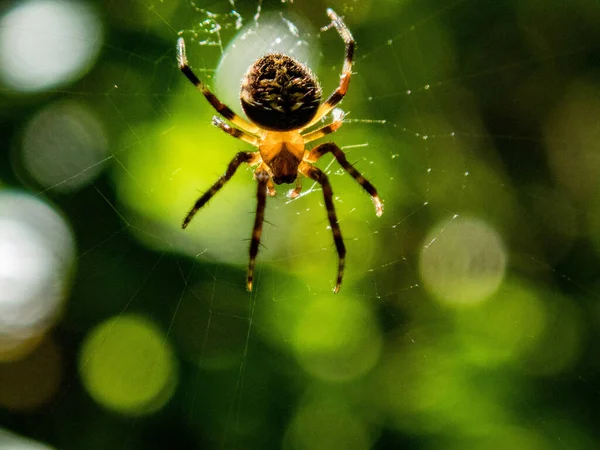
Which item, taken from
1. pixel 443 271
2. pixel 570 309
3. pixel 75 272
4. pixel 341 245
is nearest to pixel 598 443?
pixel 570 309

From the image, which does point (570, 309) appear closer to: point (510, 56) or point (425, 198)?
point (425, 198)

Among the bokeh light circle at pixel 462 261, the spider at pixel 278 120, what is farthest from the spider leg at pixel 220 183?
the bokeh light circle at pixel 462 261

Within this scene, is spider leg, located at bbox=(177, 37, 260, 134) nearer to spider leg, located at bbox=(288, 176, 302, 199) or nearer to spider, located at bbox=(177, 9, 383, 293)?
spider, located at bbox=(177, 9, 383, 293)

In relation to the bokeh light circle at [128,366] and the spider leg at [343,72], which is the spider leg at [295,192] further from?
the bokeh light circle at [128,366]

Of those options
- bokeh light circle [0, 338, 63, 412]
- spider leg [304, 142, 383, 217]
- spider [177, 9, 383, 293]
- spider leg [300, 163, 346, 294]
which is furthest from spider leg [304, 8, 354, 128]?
bokeh light circle [0, 338, 63, 412]

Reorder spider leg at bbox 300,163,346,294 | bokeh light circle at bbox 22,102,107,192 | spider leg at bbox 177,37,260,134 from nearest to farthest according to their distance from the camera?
spider leg at bbox 177,37,260,134
spider leg at bbox 300,163,346,294
bokeh light circle at bbox 22,102,107,192

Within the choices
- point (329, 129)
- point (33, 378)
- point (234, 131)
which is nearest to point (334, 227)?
point (329, 129)
